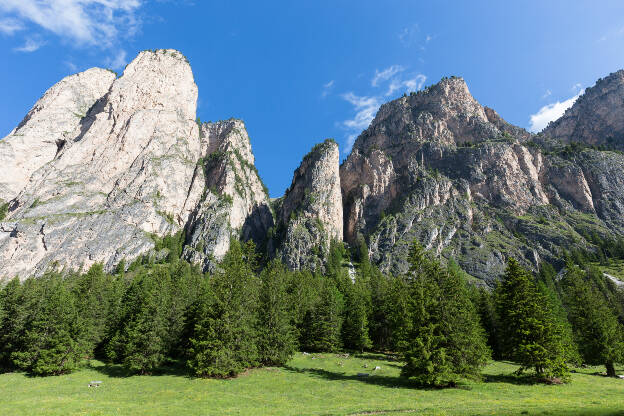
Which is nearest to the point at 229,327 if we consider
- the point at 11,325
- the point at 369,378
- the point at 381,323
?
the point at 369,378

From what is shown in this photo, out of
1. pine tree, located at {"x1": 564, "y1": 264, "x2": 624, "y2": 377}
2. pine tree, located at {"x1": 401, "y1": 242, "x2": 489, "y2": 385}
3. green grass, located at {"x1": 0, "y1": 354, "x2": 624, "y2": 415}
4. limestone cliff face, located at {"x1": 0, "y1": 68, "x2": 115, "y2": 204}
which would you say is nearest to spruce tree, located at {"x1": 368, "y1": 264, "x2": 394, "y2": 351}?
green grass, located at {"x1": 0, "y1": 354, "x2": 624, "y2": 415}

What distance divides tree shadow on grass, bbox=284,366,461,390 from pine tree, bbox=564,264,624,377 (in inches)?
1155

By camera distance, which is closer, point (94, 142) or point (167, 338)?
point (167, 338)

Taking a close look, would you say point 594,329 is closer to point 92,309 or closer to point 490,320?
point 490,320

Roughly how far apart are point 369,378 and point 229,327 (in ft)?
59.4

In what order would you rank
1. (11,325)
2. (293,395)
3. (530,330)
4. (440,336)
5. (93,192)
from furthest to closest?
(93,192), (11,325), (530,330), (440,336), (293,395)

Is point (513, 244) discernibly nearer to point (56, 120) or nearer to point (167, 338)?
point (167, 338)

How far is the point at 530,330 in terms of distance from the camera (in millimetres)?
33812

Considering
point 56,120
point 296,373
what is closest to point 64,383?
point 296,373

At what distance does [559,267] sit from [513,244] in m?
19.7

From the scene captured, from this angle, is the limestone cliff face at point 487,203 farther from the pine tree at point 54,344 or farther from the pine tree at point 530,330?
the pine tree at point 54,344

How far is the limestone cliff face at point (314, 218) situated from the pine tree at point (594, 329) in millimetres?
109707

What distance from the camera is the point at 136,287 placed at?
61969 millimetres

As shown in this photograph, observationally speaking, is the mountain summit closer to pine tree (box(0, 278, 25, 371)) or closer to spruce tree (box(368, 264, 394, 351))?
spruce tree (box(368, 264, 394, 351))
